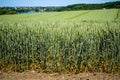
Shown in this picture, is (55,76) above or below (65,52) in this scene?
below

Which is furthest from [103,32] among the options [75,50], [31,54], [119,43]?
[31,54]

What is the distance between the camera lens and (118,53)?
6258mm

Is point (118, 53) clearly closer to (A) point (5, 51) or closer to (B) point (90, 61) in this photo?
(B) point (90, 61)

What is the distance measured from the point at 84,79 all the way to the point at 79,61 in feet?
2.63

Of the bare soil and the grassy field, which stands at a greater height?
the grassy field

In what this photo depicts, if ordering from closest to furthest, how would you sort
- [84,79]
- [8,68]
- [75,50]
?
[84,79]
[75,50]
[8,68]

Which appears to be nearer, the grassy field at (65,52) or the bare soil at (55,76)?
the bare soil at (55,76)

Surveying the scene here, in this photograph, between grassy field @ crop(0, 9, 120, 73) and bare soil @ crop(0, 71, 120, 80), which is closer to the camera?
bare soil @ crop(0, 71, 120, 80)

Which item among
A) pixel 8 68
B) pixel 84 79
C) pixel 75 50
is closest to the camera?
pixel 84 79

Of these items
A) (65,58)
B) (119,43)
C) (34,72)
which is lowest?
(34,72)

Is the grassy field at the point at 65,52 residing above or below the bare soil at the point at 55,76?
above

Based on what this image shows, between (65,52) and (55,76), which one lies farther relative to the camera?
(65,52)

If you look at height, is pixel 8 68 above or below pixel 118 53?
below

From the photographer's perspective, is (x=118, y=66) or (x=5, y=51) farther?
(x=5, y=51)
